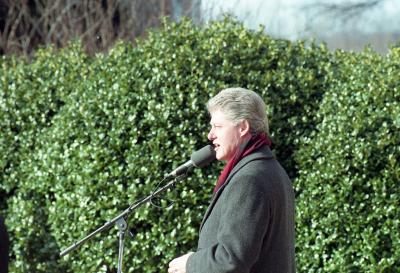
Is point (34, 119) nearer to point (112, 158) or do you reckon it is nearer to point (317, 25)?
point (112, 158)

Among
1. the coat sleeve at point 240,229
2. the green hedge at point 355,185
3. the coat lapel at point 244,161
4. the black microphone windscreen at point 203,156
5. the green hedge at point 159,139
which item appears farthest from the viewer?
the green hedge at point 159,139

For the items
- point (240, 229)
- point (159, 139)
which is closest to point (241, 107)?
point (240, 229)

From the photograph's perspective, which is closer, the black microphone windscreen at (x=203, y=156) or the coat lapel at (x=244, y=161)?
the coat lapel at (x=244, y=161)

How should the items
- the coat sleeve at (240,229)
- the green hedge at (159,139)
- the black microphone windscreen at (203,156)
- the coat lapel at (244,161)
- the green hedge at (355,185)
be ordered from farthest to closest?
the green hedge at (159,139), the green hedge at (355,185), the black microphone windscreen at (203,156), the coat lapel at (244,161), the coat sleeve at (240,229)

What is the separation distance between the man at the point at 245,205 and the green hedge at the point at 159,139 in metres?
2.23

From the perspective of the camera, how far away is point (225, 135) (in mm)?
3719

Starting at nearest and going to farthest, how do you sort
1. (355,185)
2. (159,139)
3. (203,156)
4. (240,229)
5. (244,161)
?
(240,229), (244,161), (203,156), (355,185), (159,139)

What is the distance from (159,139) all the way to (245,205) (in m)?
2.73

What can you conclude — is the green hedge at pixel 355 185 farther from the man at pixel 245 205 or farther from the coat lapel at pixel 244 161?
the coat lapel at pixel 244 161

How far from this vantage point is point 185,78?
6309 millimetres

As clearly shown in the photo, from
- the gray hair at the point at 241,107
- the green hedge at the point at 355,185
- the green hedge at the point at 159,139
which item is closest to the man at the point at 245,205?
the gray hair at the point at 241,107

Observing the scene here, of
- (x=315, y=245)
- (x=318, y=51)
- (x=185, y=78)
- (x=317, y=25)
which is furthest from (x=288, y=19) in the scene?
(x=315, y=245)

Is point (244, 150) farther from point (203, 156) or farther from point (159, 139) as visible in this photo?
point (159, 139)

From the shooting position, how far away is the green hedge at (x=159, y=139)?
6.11 metres
